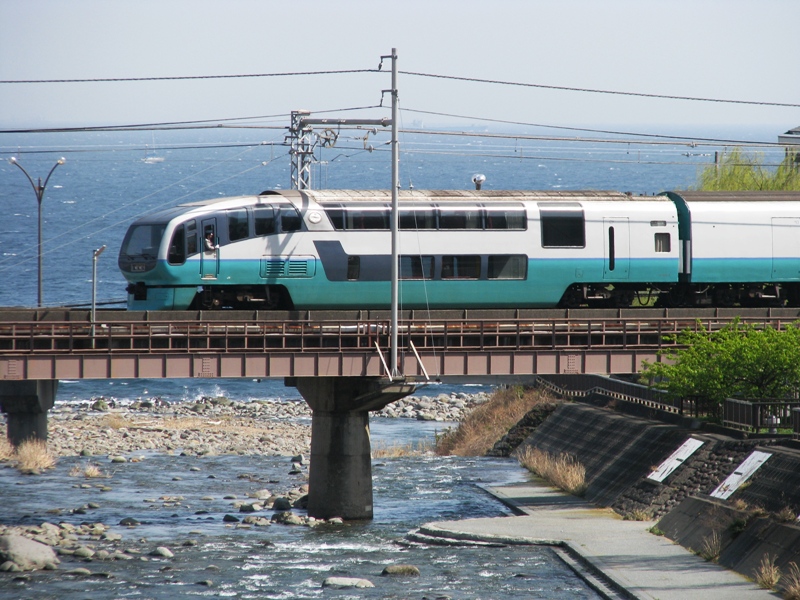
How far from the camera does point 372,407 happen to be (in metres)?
39.5

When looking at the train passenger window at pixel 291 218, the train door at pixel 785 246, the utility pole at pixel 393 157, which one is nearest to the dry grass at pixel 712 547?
the utility pole at pixel 393 157

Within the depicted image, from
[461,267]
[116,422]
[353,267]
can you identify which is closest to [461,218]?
[461,267]

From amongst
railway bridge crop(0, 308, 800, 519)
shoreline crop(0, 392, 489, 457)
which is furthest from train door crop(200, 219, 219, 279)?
shoreline crop(0, 392, 489, 457)

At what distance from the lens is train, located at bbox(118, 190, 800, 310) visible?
38.0 metres

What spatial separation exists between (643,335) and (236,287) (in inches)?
538

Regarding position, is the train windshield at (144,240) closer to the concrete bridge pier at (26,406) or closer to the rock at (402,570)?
the rock at (402,570)

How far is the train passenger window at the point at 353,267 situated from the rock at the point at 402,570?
1144 centimetres

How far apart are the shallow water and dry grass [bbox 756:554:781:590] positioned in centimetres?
386

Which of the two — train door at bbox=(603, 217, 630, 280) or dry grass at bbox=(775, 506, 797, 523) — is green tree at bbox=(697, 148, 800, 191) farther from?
dry grass at bbox=(775, 506, 797, 523)

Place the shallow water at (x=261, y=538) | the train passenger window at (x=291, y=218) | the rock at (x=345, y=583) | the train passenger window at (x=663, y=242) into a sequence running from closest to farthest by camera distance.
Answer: the shallow water at (x=261, y=538), the rock at (x=345, y=583), the train passenger window at (x=291, y=218), the train passenger window at (x=663, y=242)

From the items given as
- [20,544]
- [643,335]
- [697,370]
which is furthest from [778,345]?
[20,544]

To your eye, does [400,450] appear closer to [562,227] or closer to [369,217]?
[562,227]

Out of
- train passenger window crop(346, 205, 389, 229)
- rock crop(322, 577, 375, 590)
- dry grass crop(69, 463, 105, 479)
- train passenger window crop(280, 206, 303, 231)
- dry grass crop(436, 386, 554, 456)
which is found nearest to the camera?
rock crop(322, 577, 375, 590)

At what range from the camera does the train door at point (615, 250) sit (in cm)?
4078
